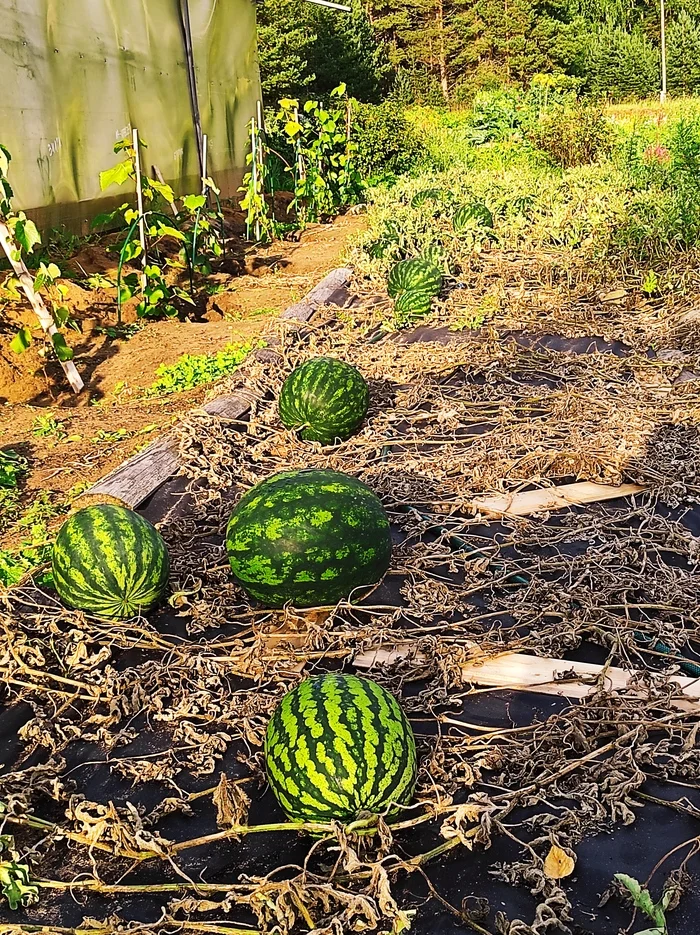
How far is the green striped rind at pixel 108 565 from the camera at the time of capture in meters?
2.99

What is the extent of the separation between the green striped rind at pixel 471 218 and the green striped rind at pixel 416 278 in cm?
199

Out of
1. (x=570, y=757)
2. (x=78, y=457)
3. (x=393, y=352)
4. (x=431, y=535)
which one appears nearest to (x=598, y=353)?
(x=393, y=352)

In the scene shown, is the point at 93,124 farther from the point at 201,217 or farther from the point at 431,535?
the point at 431,535

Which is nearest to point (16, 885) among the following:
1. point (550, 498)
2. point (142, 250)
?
point (550, 498)

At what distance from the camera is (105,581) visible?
2982mm

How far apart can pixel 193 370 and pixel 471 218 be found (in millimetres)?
4888

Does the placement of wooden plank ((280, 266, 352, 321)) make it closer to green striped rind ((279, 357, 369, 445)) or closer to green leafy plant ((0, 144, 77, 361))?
green leafy plant ((0, 144, 77, 361))

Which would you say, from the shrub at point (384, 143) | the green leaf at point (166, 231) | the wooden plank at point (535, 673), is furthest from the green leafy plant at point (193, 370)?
the shrub at point (384, 143)

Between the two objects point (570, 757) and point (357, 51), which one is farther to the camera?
point (357, 51)

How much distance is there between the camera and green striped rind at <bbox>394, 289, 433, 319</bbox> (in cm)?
725

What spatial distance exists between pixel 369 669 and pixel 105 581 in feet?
3.34

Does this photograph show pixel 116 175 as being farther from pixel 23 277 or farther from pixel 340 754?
pixel 340 754

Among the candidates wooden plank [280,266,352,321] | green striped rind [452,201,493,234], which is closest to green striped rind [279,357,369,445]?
wooden plank [280,266,352,321]

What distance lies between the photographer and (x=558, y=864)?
1.99 m
